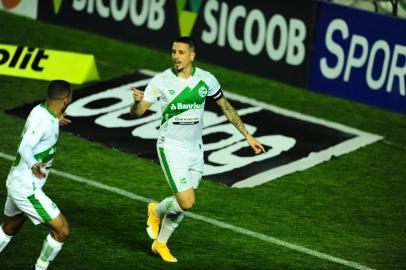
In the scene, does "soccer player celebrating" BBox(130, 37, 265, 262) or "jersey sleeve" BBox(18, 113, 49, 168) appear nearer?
"jersey sleeve" BBox(18, 113, 49, 168)

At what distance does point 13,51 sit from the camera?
17.4m

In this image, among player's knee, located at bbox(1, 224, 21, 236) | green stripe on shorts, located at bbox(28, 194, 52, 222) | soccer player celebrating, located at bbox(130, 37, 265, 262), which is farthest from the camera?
soccer player celebrating, located at bbox(130, 37, 265, 262)

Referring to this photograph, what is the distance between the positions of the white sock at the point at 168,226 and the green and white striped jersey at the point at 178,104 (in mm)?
728

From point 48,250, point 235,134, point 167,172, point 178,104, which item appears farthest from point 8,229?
point 235,134

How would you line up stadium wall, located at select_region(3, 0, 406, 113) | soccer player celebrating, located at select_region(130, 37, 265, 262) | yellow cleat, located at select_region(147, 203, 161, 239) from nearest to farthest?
soccer player celebrating, located at select_region(130, 37, 265, 262), yellow cleat, located at select_region(147, 203, 161, 239), stadium wall, located at select_region(3, 0, 406, 113)

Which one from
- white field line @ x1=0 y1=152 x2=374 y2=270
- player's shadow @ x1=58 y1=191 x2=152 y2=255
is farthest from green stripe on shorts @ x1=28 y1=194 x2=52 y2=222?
white field line @ x1=0 y1=152 x2=374 y2=270

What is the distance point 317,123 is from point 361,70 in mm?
1207

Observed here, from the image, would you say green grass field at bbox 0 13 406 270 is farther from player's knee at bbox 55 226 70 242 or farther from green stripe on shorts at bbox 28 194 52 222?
green stripe on shorts at bbox 28 194 52 222

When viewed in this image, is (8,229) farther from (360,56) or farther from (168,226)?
(360,56)

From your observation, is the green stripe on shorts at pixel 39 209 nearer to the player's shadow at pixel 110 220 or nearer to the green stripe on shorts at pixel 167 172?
the green stripe on shorts at pixel 167 172

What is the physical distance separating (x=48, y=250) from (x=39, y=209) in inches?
15.2

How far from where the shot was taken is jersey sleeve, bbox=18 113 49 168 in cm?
912

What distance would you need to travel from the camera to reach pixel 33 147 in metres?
9.14

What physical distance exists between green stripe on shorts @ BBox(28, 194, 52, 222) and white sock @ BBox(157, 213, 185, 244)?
165 centimetres
